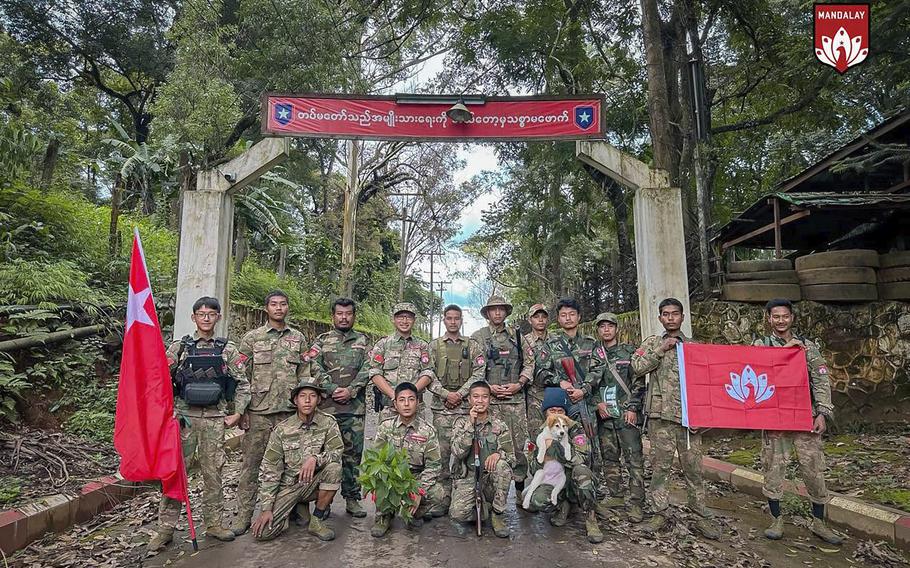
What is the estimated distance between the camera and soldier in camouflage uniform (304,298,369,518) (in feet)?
17.1

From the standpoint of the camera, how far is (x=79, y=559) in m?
4.09

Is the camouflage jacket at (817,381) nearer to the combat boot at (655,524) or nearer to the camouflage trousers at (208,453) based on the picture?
the combat boot at (655,524)

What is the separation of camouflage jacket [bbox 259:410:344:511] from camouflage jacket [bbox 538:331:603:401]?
216cm

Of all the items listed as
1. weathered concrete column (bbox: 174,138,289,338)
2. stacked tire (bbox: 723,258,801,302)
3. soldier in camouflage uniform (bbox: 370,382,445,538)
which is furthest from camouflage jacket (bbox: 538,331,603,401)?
weathered concrete column (bbox: 174,138,289,338)

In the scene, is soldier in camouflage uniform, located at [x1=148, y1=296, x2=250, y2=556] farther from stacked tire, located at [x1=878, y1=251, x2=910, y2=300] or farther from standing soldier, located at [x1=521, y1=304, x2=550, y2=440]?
stacked tire, located at [x1=878, y1=251, x2=910, y2=300]

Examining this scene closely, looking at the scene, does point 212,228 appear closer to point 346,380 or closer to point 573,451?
point 346,380

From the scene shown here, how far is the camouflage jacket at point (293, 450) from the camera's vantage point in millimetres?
4605

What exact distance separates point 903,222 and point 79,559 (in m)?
12.4

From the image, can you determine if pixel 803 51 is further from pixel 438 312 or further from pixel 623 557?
pixel 438 312

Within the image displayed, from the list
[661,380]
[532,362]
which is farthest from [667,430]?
→ [532,362]

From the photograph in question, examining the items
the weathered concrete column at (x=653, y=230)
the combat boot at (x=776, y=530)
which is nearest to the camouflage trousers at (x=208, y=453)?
the combat boot at (x=776, y=530)

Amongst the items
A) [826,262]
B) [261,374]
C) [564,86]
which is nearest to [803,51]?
[826,262]

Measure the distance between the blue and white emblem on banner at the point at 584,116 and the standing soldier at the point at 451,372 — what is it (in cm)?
362

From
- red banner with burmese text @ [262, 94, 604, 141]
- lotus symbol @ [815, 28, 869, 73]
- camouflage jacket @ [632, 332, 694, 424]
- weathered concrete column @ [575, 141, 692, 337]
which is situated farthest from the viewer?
red banner with burmese text @ [262, 94, 604, 141]
